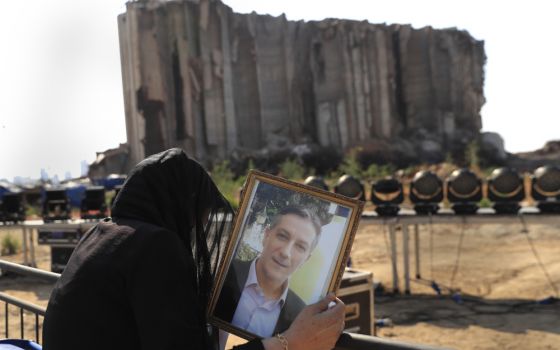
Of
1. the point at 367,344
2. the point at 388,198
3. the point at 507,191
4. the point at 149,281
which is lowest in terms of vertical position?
the point at 388,198

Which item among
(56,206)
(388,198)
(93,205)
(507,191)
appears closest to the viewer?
(507,191)

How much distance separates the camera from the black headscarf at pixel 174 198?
1663mm

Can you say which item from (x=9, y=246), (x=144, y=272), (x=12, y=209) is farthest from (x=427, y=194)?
(x=9, y=246)

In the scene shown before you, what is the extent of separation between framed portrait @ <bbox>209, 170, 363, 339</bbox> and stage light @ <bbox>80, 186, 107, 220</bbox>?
36.6 feet

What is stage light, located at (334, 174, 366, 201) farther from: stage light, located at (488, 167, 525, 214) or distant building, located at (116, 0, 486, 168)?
distant building, located at (116, 0, 486, 168)

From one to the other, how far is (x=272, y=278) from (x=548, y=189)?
26.7ft

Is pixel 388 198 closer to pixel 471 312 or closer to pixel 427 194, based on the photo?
pixel 427 194

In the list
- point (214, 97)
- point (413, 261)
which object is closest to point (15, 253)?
point (413, 261)

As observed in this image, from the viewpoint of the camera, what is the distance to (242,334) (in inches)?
65.1

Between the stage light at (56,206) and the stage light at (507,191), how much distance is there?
9.07m

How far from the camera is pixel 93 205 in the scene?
12.3 m

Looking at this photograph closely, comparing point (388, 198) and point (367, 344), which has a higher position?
point (367, 344)

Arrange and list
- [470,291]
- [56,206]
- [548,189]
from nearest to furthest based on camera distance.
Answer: [548,189]
[470,291]
[56,206]

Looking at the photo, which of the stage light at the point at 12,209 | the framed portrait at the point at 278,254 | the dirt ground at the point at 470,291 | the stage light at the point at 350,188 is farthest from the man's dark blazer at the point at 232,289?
the stage light at the point at 12,209
